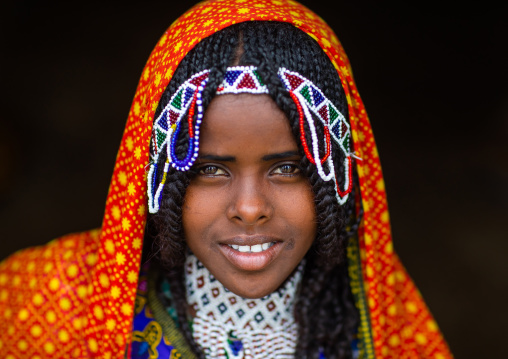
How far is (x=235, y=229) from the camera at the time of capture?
1455 millimetres

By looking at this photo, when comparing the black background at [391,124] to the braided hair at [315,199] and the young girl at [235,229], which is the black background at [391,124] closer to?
the young girl at [235,229]

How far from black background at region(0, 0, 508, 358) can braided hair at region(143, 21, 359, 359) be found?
153 cm

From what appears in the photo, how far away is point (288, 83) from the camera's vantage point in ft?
4.59

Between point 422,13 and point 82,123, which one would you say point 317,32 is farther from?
point 82,123

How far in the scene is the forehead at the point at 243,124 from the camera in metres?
1.37

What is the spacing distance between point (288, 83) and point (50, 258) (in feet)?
2.97

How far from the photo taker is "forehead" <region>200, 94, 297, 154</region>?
1373 mm

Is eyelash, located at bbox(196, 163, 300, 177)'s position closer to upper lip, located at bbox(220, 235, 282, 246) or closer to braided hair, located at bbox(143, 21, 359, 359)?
braided hair, located at bbox(143, 21, 359, 359)

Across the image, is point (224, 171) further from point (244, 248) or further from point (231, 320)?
point (231, 320)

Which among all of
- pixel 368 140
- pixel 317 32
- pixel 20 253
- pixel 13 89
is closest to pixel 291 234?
pixel 368 140

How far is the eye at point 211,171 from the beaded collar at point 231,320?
360 mm

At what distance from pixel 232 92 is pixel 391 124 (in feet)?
6.49

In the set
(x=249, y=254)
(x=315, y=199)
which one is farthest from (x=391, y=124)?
(x=249, y=254)

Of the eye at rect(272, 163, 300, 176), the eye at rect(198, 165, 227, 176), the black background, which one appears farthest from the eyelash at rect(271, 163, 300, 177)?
the black background
